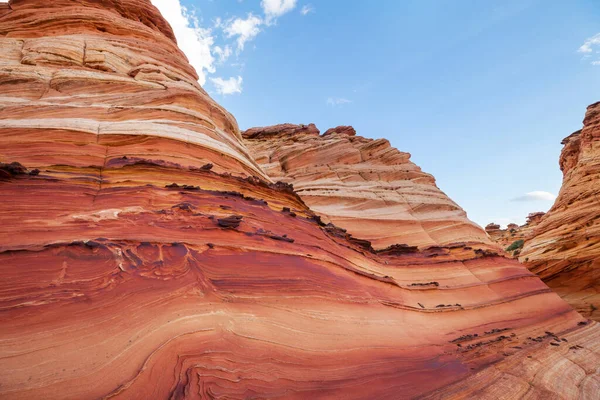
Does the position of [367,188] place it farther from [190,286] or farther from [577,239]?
[577,239]

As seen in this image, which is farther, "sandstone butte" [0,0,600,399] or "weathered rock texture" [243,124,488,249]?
"weathered rock texture" [243,124,488,249]

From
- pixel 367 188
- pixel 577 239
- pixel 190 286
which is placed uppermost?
pixel 367 188

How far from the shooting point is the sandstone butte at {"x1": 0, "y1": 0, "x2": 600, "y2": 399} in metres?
3.24

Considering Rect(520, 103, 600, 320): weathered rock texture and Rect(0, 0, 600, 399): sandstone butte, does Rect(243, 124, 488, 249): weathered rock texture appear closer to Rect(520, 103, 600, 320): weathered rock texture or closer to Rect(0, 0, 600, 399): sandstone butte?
Rect(0, 0, 600, 399): sandstone butte

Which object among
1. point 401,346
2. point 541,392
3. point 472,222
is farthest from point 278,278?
point 472,222

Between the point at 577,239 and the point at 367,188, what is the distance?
46.1 feet

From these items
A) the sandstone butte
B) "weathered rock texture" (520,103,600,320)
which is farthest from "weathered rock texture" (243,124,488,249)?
"weathered rock texture" (520,103,600,320)

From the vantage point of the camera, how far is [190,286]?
4.23 meters

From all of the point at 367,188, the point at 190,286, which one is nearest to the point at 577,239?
the point at 367,188

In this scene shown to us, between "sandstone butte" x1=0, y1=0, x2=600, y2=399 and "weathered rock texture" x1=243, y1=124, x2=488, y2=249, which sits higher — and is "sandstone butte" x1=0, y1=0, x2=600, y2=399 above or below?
below

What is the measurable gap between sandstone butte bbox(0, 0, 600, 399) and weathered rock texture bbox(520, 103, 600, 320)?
9.15 meters

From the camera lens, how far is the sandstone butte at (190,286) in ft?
10.6

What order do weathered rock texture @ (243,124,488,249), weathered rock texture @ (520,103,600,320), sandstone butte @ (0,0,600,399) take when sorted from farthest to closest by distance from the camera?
weathered rock texture @ (520,103,600,320)
weathered rock texture @ (243,124,488,249)
sandstone butte @ (0,0,600,399)

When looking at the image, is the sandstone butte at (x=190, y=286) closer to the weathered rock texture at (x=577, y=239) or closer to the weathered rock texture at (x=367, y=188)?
the weathered rock texture at (x=367, y=188)
